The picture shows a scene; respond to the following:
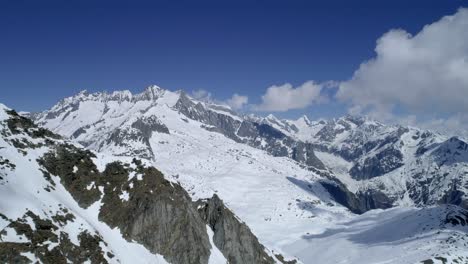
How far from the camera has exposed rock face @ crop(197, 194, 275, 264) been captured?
11175cm

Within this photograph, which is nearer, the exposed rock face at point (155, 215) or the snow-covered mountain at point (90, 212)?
the snow-covered mountain at point (90, 212)

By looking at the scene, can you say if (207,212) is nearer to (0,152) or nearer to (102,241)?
(102,241)

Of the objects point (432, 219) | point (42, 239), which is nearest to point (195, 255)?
point (42, 239)

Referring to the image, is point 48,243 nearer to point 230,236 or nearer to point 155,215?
point 155,215

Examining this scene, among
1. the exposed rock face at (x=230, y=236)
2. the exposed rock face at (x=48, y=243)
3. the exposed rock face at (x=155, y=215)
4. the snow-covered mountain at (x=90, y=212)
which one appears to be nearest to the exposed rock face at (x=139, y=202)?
the exposed rock face at (x=155, y=215)

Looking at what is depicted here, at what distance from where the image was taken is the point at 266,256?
126688 millimetres

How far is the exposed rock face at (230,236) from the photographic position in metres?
112

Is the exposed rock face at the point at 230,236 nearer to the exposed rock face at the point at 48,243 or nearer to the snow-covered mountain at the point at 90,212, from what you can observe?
the snow-covered mountain at the point at 90,212

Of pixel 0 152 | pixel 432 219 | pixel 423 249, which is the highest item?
pixel 0 152

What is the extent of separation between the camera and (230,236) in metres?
114

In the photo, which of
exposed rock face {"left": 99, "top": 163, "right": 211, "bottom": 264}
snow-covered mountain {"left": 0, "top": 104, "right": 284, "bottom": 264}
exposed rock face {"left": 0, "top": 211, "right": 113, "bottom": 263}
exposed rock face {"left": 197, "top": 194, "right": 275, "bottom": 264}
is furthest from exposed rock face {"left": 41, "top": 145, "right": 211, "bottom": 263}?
exposed rock face {"left": 0, "top": 211, "right": 113, "bottom": 263}

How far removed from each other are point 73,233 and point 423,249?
12545 cm

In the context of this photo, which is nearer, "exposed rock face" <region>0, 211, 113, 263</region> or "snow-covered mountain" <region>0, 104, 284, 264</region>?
"exposed rock face" <region>0, 211, 113, 263</region>

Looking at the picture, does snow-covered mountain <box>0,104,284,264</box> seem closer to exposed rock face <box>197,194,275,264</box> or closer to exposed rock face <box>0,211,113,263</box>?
exposed rock face <box>0,211,113,263</box>
